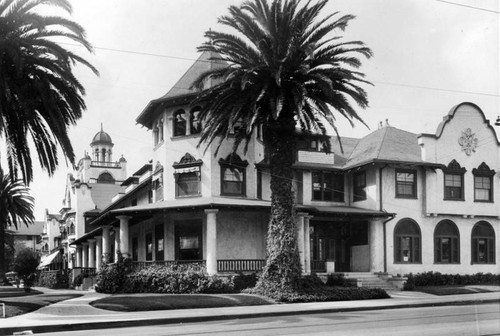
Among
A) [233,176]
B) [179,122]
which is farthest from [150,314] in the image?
[179,122]

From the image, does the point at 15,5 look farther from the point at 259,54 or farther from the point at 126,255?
the point at 126,255

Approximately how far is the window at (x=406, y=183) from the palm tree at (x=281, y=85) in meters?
9.61

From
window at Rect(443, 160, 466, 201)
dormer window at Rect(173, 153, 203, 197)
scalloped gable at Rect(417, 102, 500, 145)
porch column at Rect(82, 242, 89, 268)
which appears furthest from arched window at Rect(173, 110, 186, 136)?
porch column at Rect(82, 242, 89, 268)

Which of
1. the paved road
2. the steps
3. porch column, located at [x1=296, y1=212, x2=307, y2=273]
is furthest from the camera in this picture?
the steps

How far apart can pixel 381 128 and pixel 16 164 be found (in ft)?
75.8

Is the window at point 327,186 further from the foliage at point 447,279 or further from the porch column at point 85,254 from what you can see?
the porch column at point 85,254

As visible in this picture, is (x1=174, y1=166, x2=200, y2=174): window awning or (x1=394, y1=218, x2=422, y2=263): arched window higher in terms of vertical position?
(x1=174, y1=166, x2=200, y2=174): window awning

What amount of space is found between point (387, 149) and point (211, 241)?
40.6 feet

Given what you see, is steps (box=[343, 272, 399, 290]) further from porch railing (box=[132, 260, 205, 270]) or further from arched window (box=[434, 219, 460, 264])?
porch railing (box=[132, 260, 205, 270])

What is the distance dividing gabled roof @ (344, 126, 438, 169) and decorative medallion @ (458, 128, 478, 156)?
2.61 meters

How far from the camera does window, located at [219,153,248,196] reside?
32500mm

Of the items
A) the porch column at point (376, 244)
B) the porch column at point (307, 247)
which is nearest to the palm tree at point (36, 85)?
the porch column at point (307, 247)

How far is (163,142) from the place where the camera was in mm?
34125

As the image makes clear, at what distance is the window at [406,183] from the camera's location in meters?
35.1
